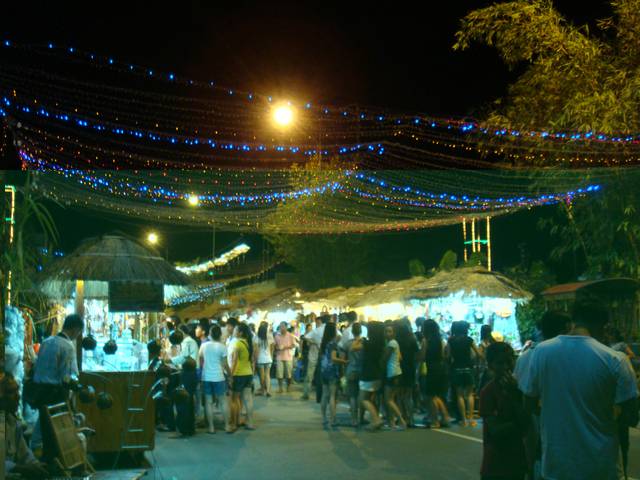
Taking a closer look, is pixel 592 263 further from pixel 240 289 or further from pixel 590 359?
pixel 240 289

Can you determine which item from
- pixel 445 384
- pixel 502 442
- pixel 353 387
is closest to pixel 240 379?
pixel 353 387

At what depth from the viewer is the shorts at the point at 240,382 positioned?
13.1 m

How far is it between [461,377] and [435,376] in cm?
52

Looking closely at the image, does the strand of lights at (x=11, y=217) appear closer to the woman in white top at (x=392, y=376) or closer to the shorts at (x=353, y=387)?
the woman in white top at (x=392, y=376)

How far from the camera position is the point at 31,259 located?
8984 mm

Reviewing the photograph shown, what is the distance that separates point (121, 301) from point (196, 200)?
7.55m

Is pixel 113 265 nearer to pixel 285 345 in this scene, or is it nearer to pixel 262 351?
pixel 262 351

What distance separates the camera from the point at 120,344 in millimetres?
10555

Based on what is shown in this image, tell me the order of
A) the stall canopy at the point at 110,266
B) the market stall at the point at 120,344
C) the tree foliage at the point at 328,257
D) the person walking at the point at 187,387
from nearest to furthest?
1. the market stall at the point at 120,344
2. the stall canopy at the point at 110,266
3. the person walking at the point at 187,387
4. the tree foliage at the point at 328,257

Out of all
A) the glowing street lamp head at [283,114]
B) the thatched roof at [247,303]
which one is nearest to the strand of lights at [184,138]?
the glowing street lamp head at [283,114]

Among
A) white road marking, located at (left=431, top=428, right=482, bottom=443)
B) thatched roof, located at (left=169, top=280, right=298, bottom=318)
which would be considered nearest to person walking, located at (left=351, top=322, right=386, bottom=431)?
white road marking, located at (left=431, top=428, right=482, bottom=443)

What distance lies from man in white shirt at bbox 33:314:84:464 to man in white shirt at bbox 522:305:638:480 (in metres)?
5.00

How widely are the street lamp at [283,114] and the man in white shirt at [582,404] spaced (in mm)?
7480

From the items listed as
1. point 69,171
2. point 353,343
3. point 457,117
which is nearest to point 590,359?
point 353,343
